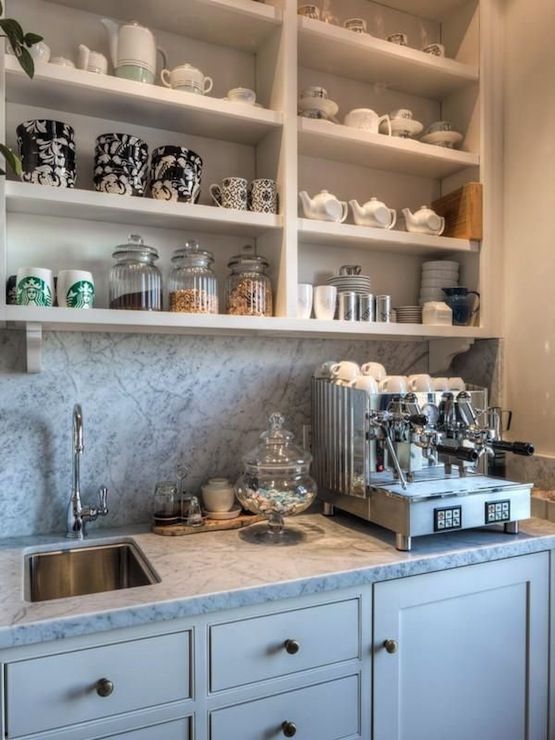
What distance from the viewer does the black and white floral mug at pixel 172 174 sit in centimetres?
155

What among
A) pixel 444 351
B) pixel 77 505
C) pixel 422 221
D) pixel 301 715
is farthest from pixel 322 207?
pixel 301 715

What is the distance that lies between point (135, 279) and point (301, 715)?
3.80 ft

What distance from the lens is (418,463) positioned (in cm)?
161

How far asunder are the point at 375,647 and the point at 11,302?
1.23 m

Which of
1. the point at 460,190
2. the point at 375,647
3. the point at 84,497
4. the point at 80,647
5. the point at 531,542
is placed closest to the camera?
the point at 80,647

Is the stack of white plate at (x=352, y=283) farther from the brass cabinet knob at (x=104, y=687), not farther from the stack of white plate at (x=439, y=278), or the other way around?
the brass cabinet knob at (x=104, y=687)

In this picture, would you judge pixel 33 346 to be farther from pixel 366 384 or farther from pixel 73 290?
pixel 366 384

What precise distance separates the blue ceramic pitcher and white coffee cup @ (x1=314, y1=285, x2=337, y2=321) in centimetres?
47

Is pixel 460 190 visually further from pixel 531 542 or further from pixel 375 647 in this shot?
pixel 375 647

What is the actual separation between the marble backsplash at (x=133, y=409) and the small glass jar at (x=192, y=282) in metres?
0.20

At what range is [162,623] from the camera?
1.13 metres

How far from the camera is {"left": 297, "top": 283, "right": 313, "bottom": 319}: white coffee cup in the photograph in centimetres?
170

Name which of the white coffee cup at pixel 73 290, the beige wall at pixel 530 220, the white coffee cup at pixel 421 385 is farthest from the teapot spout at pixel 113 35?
the beige wall at pixel 530 220

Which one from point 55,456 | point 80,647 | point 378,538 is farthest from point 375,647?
point 55,456
